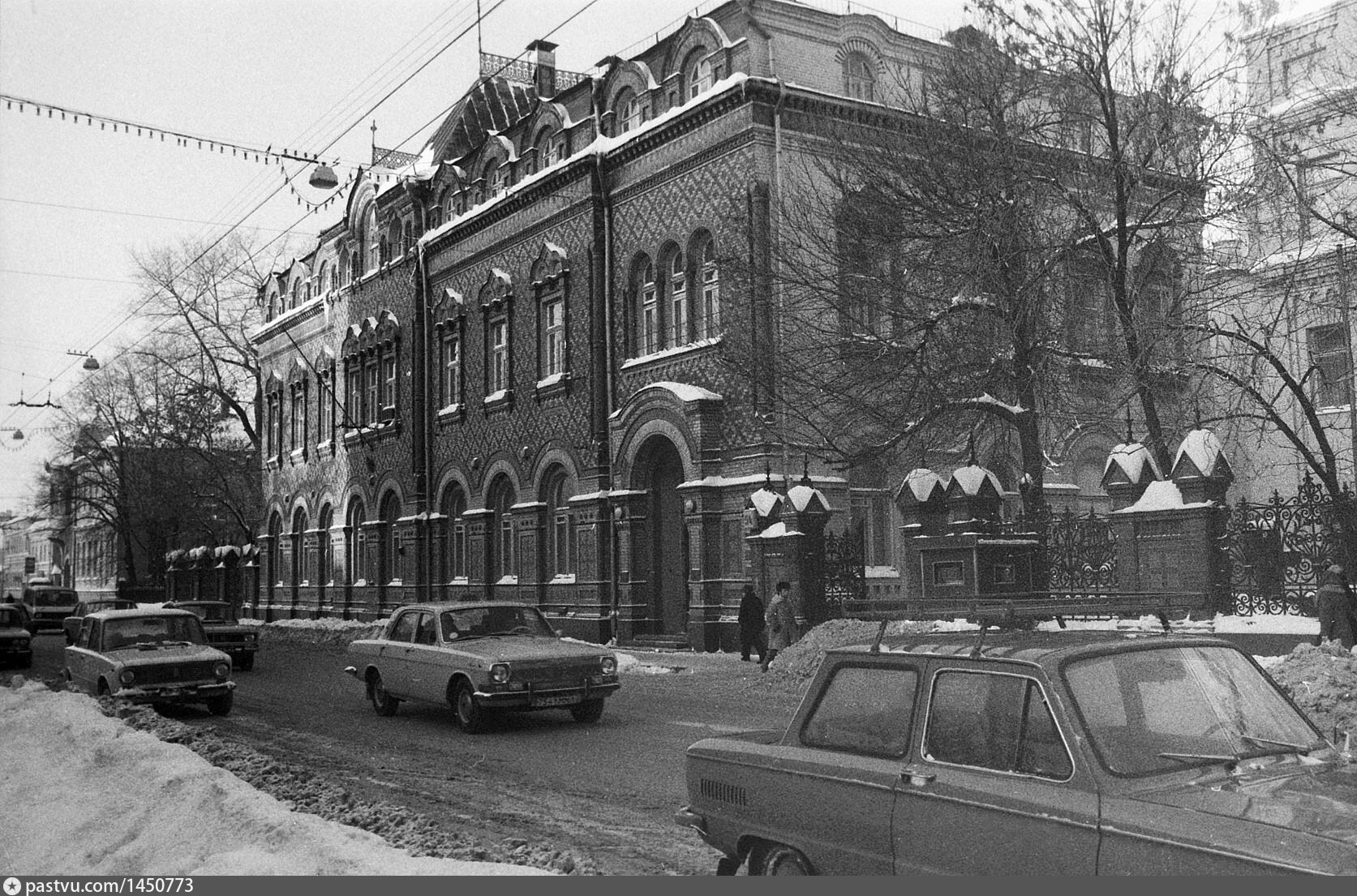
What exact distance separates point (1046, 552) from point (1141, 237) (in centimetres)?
486

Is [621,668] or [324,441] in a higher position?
[324,441]

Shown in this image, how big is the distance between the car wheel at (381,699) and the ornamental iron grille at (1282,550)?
10278 millimetres

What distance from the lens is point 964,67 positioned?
1739cm

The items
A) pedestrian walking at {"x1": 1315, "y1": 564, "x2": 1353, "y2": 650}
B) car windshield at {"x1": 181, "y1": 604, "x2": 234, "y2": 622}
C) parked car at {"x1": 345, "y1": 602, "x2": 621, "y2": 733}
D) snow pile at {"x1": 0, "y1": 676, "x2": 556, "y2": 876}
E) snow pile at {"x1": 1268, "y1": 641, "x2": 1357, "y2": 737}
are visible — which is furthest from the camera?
car windshield at {"x1": 181, "y1": 604, "x2": 234, "y2": 622}

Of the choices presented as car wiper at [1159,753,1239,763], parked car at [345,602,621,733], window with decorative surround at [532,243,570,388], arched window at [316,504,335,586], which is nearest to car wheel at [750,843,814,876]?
car wiper at [1159,753,1239,763]

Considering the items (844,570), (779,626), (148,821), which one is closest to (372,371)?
(844,570)

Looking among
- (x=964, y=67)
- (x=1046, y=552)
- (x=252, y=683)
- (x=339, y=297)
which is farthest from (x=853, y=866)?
(x=339, y=297)

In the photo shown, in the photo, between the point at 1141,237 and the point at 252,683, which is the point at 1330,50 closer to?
the point at 1141,237

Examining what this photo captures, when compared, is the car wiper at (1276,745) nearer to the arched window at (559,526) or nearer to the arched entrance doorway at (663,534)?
the arched entrance doorway at (663,534)

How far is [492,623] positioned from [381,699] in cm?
184

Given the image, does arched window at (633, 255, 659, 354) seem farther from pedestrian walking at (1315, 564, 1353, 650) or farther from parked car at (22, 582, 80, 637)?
parked car at (22, 582, 80, 637)

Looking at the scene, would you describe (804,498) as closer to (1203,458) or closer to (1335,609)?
(1203,458)

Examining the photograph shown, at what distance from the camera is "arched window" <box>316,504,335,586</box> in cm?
4012

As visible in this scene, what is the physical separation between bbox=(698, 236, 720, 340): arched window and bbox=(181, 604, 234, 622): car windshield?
11.0 metres
